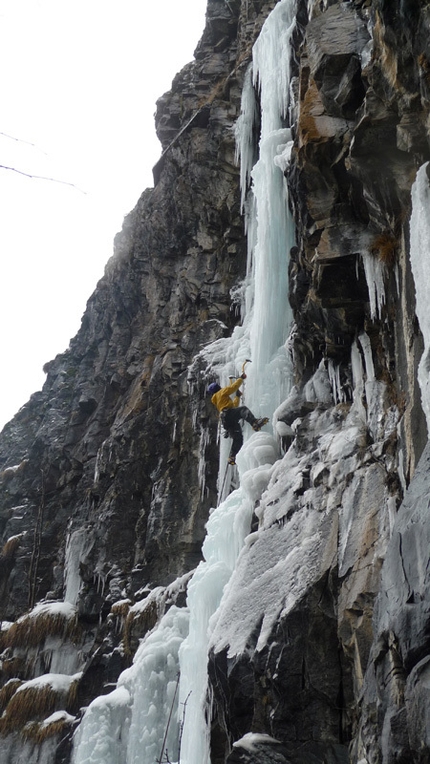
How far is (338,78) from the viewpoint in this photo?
19.5 feet

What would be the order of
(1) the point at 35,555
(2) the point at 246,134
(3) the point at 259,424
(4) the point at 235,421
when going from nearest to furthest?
(3) the point at 259,424
(4) the point at 235,421
(2) the point at 246,134
(1) the point at 35,555

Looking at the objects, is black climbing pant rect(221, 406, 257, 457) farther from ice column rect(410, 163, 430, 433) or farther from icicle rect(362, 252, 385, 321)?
ice column rect(410, 163, 430, 433)

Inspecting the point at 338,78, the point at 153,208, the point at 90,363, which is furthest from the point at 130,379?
the point at 338,78

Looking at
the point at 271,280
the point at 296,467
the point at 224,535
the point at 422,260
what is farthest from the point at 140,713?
the point at 422,260

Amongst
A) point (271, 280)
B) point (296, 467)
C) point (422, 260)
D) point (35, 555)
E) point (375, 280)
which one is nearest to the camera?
point (422, 260)

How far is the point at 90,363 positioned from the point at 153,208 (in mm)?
5241

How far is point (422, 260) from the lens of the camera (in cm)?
478

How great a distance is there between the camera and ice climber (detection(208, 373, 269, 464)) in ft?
30.6

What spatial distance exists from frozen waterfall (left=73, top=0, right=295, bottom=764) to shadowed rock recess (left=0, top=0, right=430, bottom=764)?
2.17 feet

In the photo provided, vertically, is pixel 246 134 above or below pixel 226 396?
above

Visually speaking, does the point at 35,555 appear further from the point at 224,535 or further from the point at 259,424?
the point at 224,535

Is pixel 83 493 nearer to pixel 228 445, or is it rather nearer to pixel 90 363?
pixel 90 363

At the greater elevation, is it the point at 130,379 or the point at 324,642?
the point at 130,379

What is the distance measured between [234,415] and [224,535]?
6.88ft
